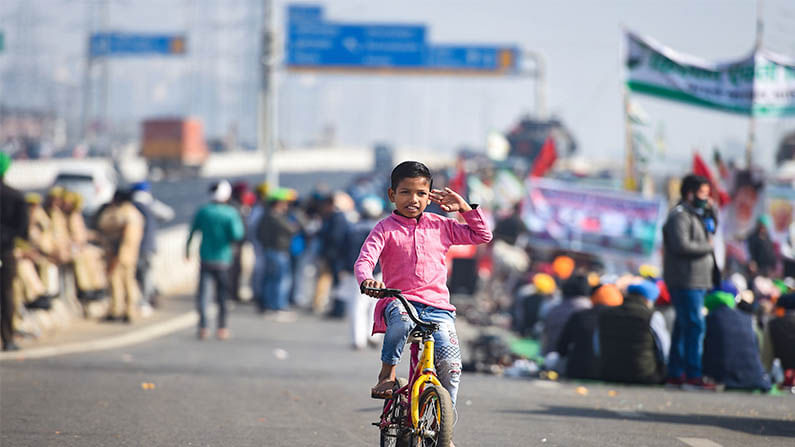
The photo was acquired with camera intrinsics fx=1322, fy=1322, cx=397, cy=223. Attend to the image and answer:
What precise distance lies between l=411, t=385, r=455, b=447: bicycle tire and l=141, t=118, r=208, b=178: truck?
6437 cm

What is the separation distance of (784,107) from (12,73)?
415 ft

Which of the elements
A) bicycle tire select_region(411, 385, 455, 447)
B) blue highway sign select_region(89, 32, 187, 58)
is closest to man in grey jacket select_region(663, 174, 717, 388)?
bicycle tire select_region(411, 385, 455, 447)

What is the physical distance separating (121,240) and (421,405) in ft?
35.3

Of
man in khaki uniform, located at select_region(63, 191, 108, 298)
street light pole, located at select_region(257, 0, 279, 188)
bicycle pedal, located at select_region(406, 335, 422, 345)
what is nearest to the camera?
bicycle pedal, located at select_region(406, 335, 422, 345)

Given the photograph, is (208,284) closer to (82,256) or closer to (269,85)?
(82,256)

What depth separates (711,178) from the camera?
57.0 ft

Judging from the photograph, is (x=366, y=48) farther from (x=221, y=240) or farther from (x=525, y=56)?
(x=221, y=240)

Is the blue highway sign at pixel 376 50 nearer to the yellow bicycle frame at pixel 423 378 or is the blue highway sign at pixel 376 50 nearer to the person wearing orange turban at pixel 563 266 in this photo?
the person wearing orange turban at pixel 563 266

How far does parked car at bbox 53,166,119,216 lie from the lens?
77.9 feet

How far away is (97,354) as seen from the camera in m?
13.1

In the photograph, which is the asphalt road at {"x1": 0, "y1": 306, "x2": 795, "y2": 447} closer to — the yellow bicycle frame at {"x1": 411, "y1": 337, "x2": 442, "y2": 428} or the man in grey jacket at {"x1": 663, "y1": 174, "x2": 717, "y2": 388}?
the man in grey jacket at {"x1": 663, "y1": 174, "x2": 717, "y2": 388}

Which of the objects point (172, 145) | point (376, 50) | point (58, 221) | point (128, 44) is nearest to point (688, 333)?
point (58, 221)

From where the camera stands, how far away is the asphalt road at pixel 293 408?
7.81 meters

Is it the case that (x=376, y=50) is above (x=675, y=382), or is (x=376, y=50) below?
above
